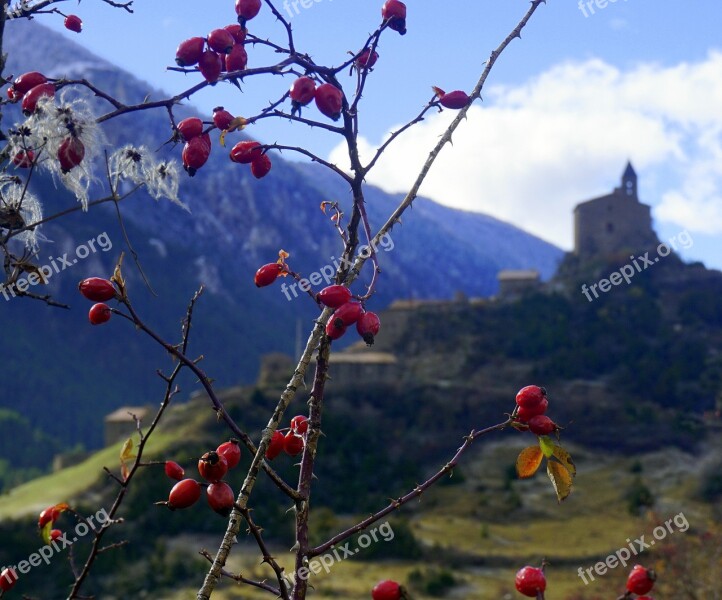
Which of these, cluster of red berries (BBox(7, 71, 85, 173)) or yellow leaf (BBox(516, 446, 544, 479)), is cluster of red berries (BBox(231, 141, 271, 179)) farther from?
yellow leaf (BBox(516, 446, 544, 479))

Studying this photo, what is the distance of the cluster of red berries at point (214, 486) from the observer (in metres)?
1.47

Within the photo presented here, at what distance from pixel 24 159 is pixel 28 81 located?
0.23 metres

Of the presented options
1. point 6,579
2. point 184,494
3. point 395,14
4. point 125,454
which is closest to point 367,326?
point 184,494

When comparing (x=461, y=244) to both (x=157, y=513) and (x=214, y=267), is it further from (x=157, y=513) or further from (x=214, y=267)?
(x=157, y=513)

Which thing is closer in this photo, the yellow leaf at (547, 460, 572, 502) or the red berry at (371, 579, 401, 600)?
the red berry at (371, 579, 401, 600)

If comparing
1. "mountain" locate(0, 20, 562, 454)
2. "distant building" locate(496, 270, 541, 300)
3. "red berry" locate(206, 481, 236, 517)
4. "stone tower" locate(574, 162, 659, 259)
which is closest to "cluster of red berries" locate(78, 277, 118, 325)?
"red berry" locate(206, 481, 236, 517)

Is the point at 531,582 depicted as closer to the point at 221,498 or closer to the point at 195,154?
the point at 221,498

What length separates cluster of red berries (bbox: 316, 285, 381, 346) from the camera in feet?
5.21

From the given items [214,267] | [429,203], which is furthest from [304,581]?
[429,203]

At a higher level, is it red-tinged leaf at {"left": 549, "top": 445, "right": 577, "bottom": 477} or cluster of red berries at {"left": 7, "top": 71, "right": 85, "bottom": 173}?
cluster of red berries at {"left": 7, "top": 71, "right": 85, "bottom": 173}

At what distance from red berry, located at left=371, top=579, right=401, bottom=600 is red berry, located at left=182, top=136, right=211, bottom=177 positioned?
0.81 meters

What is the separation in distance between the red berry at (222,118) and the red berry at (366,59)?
0.87 feet

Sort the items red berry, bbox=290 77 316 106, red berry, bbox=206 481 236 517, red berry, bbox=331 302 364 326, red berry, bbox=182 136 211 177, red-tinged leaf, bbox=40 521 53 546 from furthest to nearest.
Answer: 1. red-tinged leaf, bbox=40 521 53 546
2. red berry, bbox=182 136 211 177
3. red berry, bbox=290 77 316 106
4. red berry, bbox=331 302 364 326
5. red berry, bbox=206 481 236 517

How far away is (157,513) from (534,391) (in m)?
39.1
